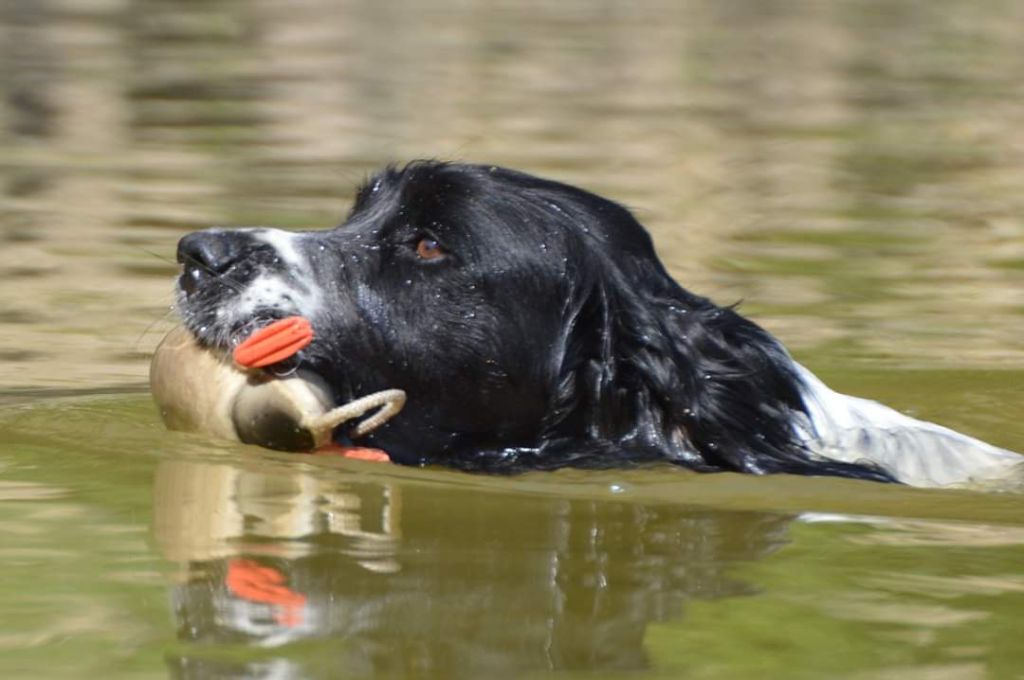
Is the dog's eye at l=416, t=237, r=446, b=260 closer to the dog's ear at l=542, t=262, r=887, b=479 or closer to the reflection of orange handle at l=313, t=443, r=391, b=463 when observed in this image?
the dog's ear at l=542, t=262, r=887, b=479

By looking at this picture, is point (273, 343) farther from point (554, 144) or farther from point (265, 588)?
point (554, 144)

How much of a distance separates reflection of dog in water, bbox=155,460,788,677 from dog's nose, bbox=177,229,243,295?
48 centimetres

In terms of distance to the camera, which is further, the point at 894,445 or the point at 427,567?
the point at 894,445

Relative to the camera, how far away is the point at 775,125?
15.8 m

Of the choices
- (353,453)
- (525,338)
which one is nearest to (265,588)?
(353,453)

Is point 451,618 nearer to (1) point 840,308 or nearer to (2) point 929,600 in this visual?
(2) point 929,600

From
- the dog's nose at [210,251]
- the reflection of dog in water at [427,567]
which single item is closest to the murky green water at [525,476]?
the reflection of dog in water at [427,567]

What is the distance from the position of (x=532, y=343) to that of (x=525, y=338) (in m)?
0.03

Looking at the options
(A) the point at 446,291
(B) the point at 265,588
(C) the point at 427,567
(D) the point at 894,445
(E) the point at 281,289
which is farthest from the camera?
(D) the point at 894,445

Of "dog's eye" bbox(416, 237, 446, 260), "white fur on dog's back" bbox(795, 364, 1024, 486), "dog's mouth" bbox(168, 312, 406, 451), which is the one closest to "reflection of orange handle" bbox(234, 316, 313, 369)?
"dog's mouth" bbox(168, 312, 406, 451)

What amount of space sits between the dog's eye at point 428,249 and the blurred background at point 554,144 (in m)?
1.75

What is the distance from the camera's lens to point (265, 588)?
14.0ft

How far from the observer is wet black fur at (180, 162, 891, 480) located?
18.3ft

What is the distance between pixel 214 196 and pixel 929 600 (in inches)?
284
